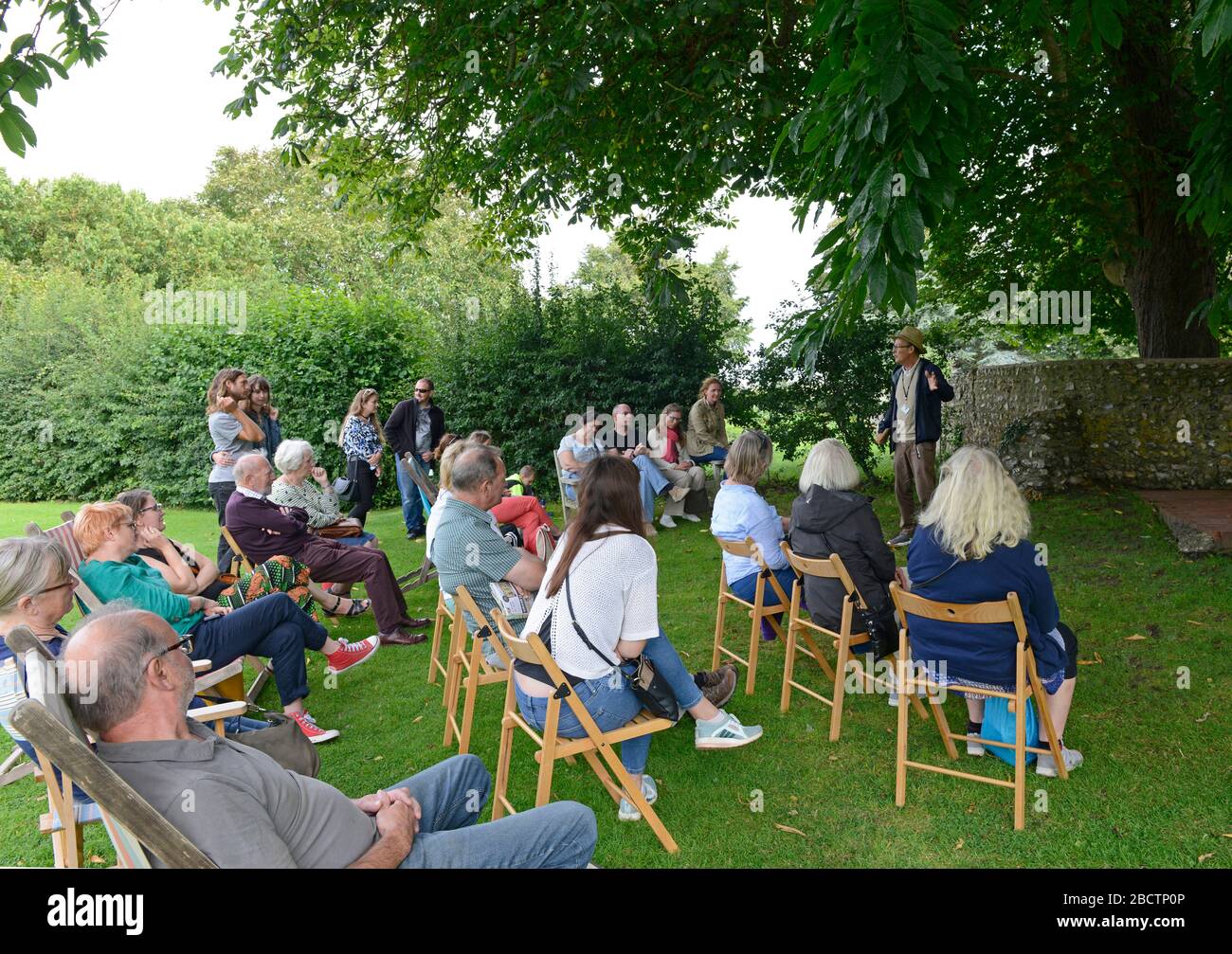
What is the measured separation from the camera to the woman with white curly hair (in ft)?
11.8

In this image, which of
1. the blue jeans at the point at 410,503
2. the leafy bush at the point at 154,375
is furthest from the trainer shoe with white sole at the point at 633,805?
the leafy bush at the point at 154,375

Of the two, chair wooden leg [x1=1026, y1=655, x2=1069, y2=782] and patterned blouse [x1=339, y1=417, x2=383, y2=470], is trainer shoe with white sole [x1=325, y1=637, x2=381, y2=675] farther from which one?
patterned blouse [x1=339, y1=417, x2=383, y2=470]

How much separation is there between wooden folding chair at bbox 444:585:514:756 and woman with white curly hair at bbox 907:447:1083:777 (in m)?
1.94

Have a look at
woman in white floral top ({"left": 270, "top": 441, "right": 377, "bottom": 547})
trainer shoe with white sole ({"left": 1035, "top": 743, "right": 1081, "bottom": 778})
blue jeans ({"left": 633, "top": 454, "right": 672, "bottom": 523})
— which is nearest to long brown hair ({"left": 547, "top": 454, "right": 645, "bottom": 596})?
trainer shoe with white sole ({"left": 1035, "top": 743, "right": 1081, "bottom": 778})

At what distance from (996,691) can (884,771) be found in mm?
723

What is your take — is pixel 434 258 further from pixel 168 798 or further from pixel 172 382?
pixel 168 798

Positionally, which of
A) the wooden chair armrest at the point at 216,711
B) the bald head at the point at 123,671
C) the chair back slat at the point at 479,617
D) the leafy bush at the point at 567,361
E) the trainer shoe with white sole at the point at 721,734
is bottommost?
the trainer shoe with white sole at the point at 721,734

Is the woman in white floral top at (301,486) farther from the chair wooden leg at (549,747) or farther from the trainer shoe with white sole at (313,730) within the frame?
the chair wooden leg at (549,747)

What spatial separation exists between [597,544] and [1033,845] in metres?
2.12

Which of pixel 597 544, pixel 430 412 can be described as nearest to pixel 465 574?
pixel 597 544

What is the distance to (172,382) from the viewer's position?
50.5 ft

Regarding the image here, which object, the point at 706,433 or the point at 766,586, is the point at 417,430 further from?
the point at 766,586

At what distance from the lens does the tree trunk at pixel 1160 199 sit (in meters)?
8.30

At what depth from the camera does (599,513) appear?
135 inches
